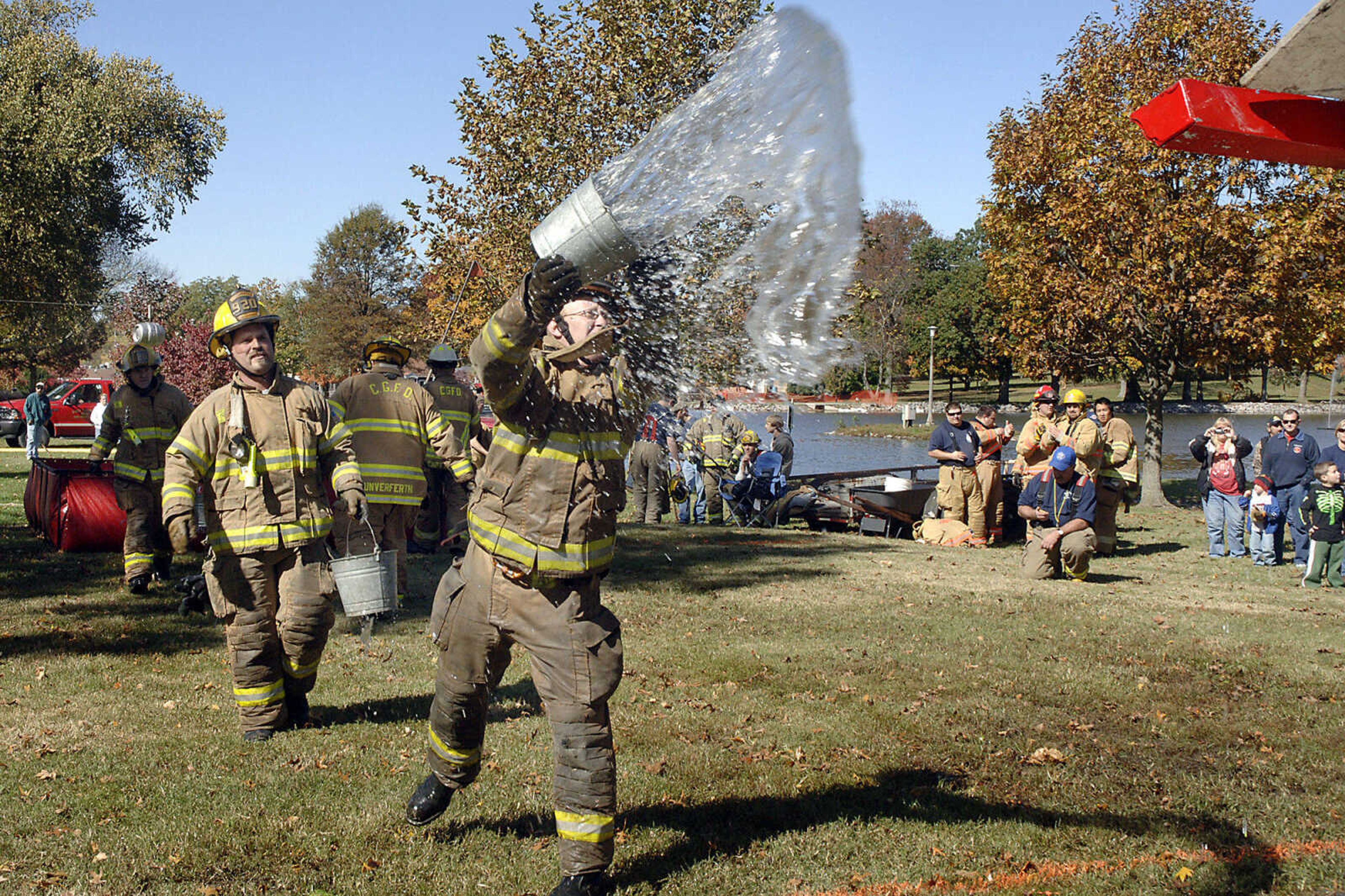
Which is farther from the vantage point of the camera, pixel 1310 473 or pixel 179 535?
pixel 1310 473

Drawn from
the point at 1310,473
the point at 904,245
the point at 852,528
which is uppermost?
the point at 904,245

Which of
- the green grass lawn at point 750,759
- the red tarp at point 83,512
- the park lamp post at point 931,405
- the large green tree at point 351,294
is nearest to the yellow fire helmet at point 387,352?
the green grass lawn at point 750,759

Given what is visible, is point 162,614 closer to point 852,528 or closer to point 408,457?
point 408,457

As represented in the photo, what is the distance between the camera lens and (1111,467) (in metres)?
13.3

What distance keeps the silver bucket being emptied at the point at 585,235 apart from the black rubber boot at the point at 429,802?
2.17 m

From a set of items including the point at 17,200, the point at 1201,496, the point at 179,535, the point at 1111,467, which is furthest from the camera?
the point at 17,200

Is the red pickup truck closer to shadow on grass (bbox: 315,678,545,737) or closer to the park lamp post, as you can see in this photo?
shadow on grass (bbox: 315,678,545,737)

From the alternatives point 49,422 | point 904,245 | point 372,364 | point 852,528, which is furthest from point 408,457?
point 904,245

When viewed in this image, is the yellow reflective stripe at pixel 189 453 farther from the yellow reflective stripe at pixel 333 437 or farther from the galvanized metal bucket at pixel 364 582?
the galvanized metal bucket at pixel 364 582

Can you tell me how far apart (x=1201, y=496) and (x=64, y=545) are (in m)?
14.1

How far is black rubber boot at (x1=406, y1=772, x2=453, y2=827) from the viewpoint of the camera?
4371 millimetres

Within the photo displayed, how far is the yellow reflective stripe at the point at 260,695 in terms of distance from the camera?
216 inches

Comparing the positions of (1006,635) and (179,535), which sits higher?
(179,535)

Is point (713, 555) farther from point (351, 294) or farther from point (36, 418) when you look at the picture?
point (351, 294)
